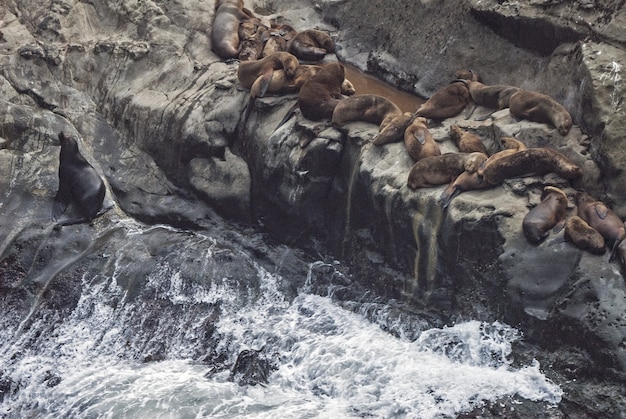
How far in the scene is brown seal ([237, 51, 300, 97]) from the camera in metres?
10.3

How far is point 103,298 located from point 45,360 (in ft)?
3.13

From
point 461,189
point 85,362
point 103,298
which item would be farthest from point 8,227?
point 461,189

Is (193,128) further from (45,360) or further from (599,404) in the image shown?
(599,404)

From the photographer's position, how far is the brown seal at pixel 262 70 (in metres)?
10.3

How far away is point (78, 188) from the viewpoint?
394 inches

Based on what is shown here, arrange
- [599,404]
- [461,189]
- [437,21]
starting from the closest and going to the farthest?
[599,404] < [461,189] < [437,21]

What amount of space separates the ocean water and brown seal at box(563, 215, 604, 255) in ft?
3.41

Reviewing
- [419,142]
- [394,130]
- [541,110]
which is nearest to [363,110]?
[394,130]

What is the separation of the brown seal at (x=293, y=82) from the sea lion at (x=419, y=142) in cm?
166

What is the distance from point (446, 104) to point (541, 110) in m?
1.30

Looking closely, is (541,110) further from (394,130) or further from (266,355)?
(266,355)

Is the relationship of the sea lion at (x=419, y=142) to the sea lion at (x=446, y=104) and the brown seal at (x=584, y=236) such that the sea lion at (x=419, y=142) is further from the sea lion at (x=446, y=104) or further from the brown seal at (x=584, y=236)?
the brown seal at (x=584, y=236)

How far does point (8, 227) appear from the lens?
31.8ft

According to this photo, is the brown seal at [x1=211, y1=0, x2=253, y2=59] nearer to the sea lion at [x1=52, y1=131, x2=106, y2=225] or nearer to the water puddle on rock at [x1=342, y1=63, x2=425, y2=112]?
the water puddle on rock at [x1=342, y1=63, x2=425, y2=112]
